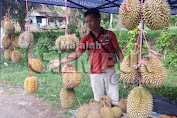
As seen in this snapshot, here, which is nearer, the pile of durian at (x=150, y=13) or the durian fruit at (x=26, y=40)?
the pile of durian at (x=150, y=13)

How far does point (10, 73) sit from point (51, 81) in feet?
6.19

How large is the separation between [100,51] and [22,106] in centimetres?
250

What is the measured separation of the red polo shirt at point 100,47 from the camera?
2.43 meters

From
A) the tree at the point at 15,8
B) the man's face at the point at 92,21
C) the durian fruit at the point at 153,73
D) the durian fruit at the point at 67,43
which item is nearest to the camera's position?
the durian fruit at the point at 153,73

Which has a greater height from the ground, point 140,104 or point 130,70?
point 130,70

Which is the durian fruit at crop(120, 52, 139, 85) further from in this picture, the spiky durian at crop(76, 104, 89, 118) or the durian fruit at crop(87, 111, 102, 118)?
the spiky durian at crop(76, 104, 89, 118)

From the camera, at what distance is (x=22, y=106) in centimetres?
372

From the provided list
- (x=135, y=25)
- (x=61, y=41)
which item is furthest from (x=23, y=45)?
(x=135, y=25)

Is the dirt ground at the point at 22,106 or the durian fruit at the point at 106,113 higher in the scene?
the durian fruit at the point at 106,113

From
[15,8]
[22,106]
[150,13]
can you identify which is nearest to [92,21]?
[150,13]

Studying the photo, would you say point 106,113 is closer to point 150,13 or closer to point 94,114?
point 94,114

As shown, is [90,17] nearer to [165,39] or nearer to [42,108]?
A: [42,108]

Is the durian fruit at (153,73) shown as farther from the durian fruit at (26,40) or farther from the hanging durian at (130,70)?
the durian fruit at (26,40)

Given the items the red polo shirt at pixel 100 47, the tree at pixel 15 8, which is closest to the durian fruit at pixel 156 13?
the red polo shirt at pixel 100 47
